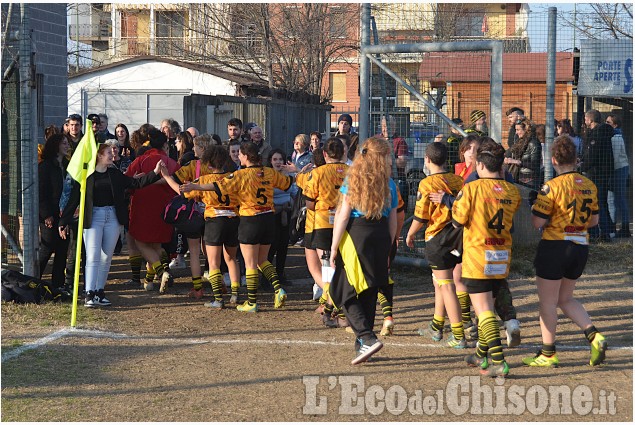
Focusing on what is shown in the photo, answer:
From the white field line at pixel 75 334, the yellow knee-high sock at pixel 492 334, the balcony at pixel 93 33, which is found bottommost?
the white field line at pixel 75 334

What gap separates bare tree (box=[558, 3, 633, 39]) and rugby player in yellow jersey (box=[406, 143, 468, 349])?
14.9ft

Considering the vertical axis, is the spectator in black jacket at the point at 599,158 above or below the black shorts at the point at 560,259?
above

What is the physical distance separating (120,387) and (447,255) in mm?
3078

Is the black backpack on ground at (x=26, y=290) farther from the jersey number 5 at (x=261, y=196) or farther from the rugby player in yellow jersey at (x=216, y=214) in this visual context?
the jersey number 5 at (x=261, y=196)

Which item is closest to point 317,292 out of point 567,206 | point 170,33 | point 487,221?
point 487,221

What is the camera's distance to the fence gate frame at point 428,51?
10.8 metres

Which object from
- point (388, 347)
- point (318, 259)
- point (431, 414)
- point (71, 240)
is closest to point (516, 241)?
point (318, 259)

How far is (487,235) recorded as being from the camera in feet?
23.7

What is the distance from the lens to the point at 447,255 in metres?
8.14

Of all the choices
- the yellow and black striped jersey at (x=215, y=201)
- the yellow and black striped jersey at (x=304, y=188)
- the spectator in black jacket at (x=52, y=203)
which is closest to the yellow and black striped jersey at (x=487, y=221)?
the yellow and black striped jersey at (x=304, y=188)

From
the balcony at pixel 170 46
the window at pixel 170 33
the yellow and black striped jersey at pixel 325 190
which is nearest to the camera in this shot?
the yellow and black striped jersey at pixel 325 190

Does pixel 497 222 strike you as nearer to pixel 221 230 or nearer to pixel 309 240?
pixel 309 240

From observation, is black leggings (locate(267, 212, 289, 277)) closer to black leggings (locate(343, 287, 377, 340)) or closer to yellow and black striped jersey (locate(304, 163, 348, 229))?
yellow and black striped jersey (locate(304, 163, 348, 229))

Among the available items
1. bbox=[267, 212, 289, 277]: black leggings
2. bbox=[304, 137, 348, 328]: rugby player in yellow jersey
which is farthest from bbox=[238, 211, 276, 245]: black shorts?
bbox=[267, 212, 289, 277]: black leggings
